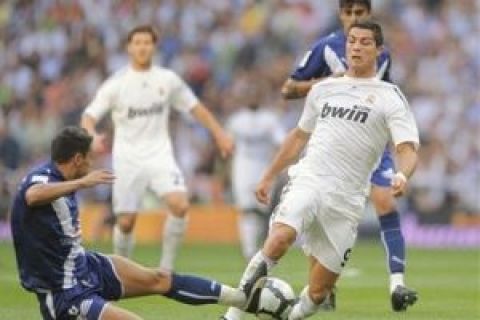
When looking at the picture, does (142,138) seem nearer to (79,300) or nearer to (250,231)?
(250,231)

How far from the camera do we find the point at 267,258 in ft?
33.1

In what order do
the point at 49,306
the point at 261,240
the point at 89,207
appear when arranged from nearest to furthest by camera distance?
the point at 49,306 < the point at 261,240 < the point at 89,207

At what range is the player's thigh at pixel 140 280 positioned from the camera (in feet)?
32.3

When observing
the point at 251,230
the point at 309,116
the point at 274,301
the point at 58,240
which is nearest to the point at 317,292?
the point at 274,301

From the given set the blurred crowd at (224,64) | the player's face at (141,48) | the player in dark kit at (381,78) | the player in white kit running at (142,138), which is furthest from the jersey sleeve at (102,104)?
the blurred crowd at (224,64)

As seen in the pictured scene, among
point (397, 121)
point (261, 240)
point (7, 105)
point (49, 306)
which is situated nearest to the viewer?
point (49, 306)

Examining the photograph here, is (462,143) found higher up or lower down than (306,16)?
lower down

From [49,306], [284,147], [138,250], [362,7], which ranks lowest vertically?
[138,250]

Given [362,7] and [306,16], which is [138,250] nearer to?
[306,16]

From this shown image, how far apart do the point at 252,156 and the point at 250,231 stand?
1143 millimetres

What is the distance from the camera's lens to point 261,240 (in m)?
21.5

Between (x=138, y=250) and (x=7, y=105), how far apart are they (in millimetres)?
6935

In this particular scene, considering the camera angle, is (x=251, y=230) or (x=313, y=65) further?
(x=251, y=230)

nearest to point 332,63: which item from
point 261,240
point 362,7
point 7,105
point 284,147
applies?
point 362,7
